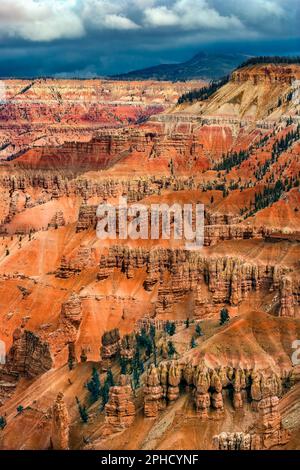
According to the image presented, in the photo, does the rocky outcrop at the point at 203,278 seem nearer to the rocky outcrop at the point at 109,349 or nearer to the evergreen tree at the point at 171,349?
the rocky outcrop at the point at 109,349

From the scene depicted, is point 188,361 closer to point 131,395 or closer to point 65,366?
point 131,395

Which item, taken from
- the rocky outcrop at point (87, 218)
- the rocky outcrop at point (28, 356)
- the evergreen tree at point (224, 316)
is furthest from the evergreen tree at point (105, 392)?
the rocky outcrop at point (87, 218)

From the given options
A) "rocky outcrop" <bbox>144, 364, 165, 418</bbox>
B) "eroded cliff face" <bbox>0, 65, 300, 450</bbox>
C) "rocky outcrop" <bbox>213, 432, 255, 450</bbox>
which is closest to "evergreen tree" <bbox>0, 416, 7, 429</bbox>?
"eroded cliff face" <bbox>0, 65, 300, 450</bbox>

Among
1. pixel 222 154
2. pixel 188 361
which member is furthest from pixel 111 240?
pixel 222 154

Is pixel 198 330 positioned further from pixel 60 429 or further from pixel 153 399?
pixel 153 399

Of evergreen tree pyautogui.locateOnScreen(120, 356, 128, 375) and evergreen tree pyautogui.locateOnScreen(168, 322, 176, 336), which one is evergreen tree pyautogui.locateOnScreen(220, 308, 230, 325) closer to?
evergreen tree pyautogui.locateOnScreen(168, 322, 176, 336)

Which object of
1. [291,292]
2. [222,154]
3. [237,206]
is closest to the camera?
[291,292]
